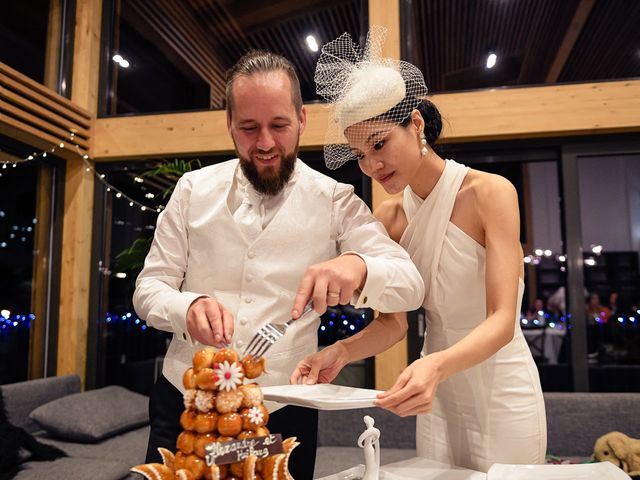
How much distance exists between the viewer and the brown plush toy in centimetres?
301

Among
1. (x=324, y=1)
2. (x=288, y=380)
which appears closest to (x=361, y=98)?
(x=288, y=380)

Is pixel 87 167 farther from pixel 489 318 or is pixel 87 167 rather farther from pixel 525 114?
pixel 489 318

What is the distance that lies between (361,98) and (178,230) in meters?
0.65

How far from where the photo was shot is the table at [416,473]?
1280 mm

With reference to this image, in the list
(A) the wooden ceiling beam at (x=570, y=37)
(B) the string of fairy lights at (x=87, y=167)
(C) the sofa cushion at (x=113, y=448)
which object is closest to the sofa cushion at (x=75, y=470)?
→ (C) the sofa cushion at (x=113, y=448)

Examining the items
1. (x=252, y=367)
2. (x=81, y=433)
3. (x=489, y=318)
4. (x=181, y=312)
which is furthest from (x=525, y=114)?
(x=81, y=433)

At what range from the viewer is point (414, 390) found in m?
1.20

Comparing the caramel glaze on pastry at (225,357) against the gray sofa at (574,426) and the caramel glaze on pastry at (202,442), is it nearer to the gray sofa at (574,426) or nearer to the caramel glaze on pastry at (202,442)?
the caramel glaze on pastry at (202,442)

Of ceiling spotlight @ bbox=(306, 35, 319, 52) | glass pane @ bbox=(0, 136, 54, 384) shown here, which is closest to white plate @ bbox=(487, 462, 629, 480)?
glass pane @ bbox=(0, 136, 54, 384)

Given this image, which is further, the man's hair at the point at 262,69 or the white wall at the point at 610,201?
the white wall at the point at 610,201

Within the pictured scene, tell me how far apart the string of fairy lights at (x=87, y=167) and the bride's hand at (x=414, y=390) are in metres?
3.71

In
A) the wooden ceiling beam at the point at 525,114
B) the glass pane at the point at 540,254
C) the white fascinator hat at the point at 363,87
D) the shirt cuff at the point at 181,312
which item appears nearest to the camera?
the shirt cuff at the point at 181,312

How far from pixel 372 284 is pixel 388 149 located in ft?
1.90

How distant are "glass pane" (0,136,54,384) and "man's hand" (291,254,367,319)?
3776 mm
